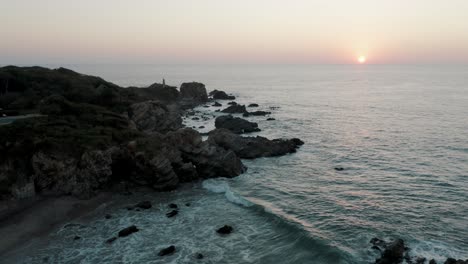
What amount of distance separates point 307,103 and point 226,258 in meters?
102

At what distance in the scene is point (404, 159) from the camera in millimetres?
51094

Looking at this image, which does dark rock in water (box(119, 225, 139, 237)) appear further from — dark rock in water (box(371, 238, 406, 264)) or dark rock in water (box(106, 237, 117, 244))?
dark rock in water (box(371, 238, 406, 264))

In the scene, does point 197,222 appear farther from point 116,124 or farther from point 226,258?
point 116,124

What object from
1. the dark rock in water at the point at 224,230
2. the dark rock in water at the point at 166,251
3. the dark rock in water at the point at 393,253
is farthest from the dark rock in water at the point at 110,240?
the dark rock in water at the point at 393,253

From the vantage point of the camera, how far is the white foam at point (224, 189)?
37.4 meters

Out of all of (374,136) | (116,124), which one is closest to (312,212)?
(116,124)

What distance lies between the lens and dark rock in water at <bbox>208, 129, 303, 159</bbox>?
55250mm

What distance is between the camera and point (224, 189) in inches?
1618

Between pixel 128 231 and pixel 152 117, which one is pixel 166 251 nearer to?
pixel 128 231

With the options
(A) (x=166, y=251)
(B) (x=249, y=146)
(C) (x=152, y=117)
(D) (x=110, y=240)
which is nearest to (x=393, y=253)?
(A) (x=166, y=251)

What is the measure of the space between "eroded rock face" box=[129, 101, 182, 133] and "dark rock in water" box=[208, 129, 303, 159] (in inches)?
517

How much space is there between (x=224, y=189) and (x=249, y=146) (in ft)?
51.6

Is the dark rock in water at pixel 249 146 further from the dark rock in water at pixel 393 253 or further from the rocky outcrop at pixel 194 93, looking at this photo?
the rocky outcrop at pixel 194 93

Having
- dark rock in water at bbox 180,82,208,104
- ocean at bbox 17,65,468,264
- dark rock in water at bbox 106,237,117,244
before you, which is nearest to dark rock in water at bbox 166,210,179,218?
ocean at bbox 17,65,468,264
